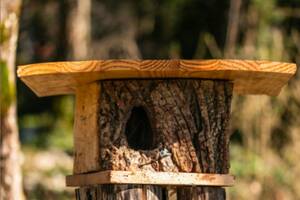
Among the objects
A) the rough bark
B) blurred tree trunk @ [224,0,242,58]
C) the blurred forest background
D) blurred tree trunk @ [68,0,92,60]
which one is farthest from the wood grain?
blurred tree trunk @ [68,0,92,60]

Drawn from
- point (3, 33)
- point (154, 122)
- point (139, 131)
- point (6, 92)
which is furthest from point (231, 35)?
point (154, 122)

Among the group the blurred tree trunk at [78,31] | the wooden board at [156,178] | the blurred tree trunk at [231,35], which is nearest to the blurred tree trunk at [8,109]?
the wooden board at [156,178]

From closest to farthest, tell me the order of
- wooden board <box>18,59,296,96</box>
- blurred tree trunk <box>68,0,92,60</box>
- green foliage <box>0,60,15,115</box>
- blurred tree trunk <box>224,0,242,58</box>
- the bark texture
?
wooden board <box>18,59,296,96</box> → the bark texture → green foliage <box>0,60,15,115</box> → blurred tree trunk <box>224,0,242,58</box> → blurred tree trunk <box>68,0,92,60</box>

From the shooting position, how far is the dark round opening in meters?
4.39

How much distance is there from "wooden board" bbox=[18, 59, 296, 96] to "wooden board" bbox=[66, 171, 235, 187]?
411 mm

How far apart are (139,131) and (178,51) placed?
8322 millimetres

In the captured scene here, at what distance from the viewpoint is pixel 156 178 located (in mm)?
4133

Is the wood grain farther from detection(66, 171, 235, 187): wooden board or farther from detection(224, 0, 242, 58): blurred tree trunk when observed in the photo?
detection(224, 0, 242, 58): blurred tree trunk

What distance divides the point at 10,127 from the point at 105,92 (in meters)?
2.34

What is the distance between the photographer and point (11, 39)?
6398 millimetres

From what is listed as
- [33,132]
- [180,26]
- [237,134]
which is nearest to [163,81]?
[237,134]

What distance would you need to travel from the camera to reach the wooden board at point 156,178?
411 centimetres

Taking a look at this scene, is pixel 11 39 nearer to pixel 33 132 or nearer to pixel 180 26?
pixel 180 26

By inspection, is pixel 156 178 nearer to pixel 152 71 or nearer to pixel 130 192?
pixel 130 192
